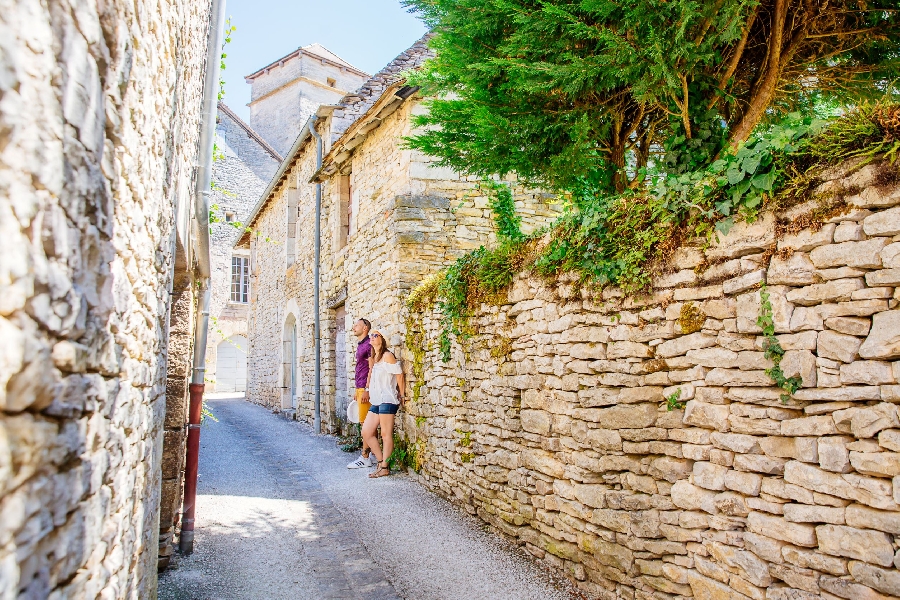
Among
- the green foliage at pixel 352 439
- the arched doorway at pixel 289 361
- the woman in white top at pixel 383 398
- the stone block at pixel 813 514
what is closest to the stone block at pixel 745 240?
the stone block at pixel 813 514

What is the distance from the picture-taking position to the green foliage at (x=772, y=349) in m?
2.56

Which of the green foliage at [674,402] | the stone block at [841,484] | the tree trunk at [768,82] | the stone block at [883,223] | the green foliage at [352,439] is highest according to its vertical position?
the tree trunk at [768,82]

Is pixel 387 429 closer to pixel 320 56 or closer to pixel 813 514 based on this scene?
pixel 813 514

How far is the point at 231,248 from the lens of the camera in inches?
929

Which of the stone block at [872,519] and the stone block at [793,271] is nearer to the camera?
the stone block at [872,519]

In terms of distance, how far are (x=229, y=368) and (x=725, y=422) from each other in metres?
22.7

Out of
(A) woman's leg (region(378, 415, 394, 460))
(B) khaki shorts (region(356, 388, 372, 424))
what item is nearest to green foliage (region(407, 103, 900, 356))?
(A) woman's leg (region(378, 415, 394, 460))

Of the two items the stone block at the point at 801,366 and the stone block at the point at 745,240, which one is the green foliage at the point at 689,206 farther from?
the stone block at the point at 801,366

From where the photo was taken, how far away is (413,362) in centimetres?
682

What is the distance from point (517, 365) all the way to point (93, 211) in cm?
358

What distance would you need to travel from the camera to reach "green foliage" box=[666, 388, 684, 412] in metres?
3.14

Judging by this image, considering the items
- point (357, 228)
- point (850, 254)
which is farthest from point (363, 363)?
point (850, 254)

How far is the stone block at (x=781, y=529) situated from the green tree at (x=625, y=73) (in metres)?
2.17

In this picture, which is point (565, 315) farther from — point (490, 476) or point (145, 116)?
point (145, 116)
